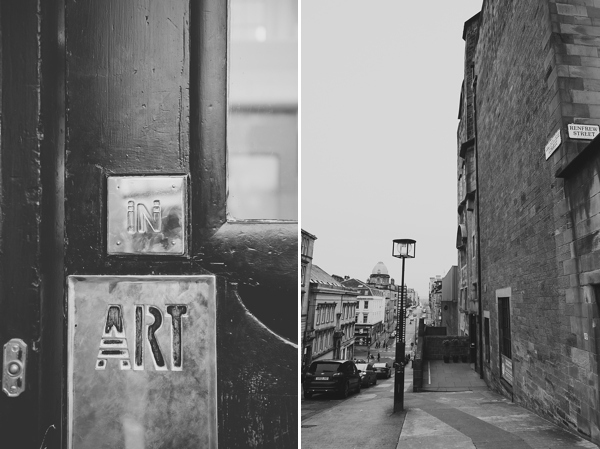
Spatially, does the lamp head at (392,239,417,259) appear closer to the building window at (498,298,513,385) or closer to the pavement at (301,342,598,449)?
the building window at (498,298,513,385)

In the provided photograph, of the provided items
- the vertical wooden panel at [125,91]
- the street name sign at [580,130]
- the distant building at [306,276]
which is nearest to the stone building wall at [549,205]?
the street name sign at [580,130]

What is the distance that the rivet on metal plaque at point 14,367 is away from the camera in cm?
175

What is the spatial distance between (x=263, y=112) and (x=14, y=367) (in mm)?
1185

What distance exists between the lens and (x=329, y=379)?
1666cm

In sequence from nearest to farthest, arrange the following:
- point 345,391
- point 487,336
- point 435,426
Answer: point 435,426, point 345,391, point 487,336

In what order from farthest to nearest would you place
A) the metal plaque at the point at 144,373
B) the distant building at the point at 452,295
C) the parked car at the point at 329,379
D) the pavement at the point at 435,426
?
the distant building at the point at 452,295 < the parked car at the point at 329,379 < the pavement at the point at 435,426 < the metal plaque at the point at 144,373

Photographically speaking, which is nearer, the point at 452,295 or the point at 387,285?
the point at 452,295

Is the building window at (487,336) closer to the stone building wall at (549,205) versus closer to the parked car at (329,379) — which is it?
the stone building wall at (549,205)

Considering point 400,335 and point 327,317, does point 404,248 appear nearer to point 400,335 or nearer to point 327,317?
point 400,335

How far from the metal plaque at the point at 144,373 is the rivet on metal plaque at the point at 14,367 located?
16 centimetres

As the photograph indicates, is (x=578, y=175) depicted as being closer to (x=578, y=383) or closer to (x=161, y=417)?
(x=578, y=383)

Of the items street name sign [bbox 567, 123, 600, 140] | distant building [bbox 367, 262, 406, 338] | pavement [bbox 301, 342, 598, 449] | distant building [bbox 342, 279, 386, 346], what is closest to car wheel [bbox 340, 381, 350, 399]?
pavement [bbox 301, 342, 598, 449]

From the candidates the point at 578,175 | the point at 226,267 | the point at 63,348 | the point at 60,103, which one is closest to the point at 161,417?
the point at 63,348

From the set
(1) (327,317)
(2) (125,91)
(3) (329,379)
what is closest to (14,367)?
(2) (125,91)
